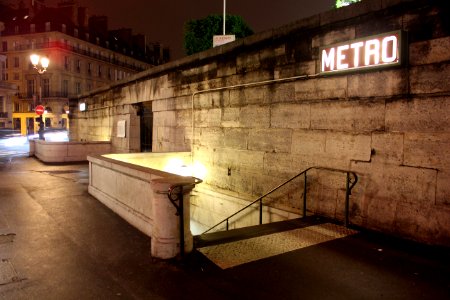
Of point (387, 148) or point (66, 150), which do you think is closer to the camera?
point (387, 148)

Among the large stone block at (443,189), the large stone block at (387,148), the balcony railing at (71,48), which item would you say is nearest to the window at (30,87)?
the balcony railing at (71,48)

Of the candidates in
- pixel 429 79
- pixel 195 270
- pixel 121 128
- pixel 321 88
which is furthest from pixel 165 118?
pixel 429 79

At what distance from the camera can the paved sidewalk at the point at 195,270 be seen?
13.3ft

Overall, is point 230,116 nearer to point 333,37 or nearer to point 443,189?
point 333,37

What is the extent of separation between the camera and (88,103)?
23.6 m

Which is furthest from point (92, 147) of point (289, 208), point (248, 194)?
point (289, 208)

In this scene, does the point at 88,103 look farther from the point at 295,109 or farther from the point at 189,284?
the point at 189,284

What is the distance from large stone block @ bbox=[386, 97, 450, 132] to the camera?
17.1 feet

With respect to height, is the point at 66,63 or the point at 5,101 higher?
the point at 66,63

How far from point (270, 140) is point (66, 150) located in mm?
12513

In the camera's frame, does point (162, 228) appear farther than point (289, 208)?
No

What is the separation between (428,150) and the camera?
539 centimetres

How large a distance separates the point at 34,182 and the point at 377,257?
1069cm

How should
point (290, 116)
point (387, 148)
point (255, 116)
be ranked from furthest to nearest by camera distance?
point (255, 116), point (290, 116), point (387, 148)
